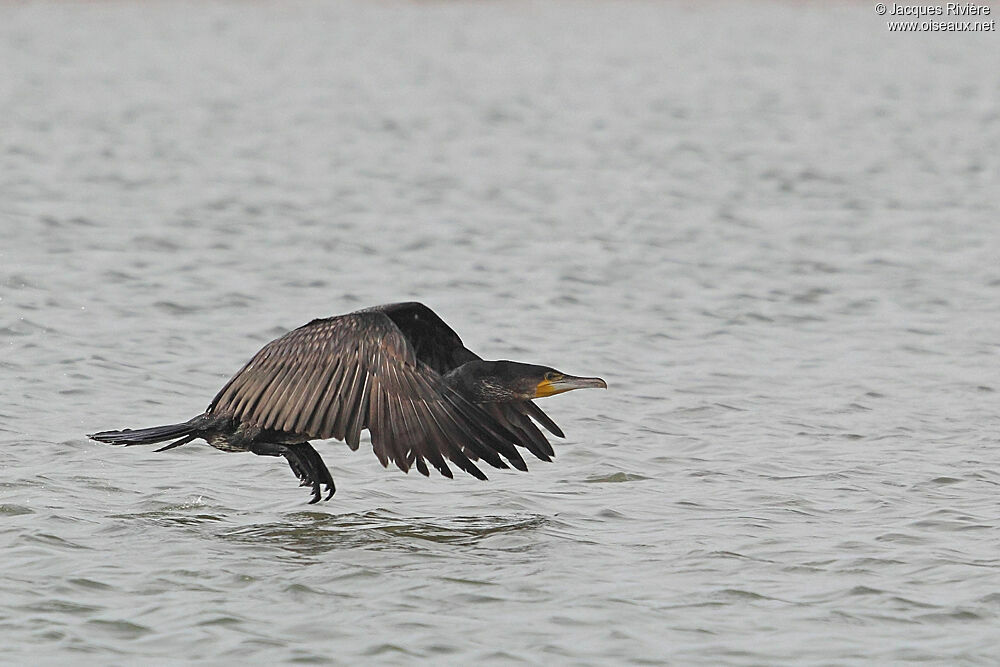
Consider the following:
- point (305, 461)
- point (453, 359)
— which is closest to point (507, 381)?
point (453, 359)

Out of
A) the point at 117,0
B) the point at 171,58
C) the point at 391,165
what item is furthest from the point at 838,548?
the point at 117,0

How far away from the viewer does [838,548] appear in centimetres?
676

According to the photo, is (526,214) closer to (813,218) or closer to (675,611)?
(813,218)

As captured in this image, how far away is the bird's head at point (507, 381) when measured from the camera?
709cm

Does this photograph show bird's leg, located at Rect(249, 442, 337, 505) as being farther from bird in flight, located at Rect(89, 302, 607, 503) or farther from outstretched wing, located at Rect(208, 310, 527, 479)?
outstretched wing, located at Rect(208, 310, 527, 479)

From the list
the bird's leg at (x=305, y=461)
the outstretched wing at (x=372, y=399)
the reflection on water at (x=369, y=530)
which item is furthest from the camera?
the bird's leg at (x=305, y=461)

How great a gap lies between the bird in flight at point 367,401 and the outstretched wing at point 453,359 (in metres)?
0.02

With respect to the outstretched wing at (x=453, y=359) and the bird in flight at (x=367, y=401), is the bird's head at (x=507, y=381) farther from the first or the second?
the outstretched wing at (x=453, y=359)

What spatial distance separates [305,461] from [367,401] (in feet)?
2.58

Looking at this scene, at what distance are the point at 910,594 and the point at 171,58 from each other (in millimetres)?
25289
